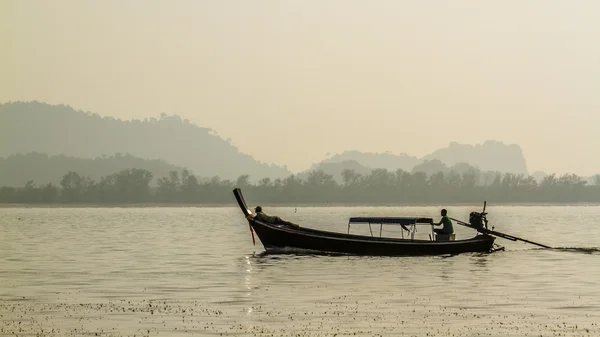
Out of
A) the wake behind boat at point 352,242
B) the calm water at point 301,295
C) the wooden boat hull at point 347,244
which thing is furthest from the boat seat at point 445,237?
the calm water at point 301,295

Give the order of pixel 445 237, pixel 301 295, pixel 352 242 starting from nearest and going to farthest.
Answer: pixel 301 295 < pixel 352 242 < pixel 445 237

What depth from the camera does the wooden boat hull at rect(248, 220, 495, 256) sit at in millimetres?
54344

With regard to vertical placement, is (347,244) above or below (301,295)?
above

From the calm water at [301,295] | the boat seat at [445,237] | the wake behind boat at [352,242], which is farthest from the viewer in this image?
the boat seat at [445,237]

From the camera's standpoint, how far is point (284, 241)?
183 feet

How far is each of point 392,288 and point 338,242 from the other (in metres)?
15.7

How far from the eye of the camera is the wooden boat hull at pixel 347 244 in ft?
178

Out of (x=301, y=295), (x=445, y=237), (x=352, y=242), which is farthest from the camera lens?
(x=445, y=237)

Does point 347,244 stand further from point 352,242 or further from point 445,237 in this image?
point 445,237

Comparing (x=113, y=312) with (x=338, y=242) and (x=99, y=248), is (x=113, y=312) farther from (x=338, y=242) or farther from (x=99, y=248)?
(x=99, y=248)

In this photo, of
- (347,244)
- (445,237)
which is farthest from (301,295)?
(445,237)

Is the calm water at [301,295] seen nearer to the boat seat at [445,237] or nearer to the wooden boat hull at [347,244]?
the wooden boat hull at [347,244]

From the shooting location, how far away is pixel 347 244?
179 feet

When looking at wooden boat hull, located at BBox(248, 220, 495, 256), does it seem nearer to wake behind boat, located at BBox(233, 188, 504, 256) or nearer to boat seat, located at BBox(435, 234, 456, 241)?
wake behind boat, located at BBox(233, 188, 504, 256)
